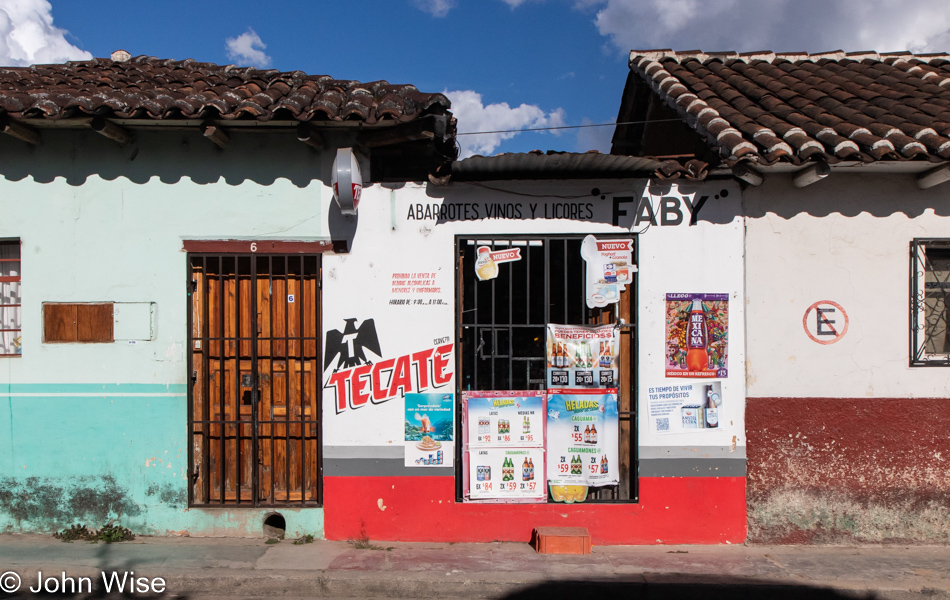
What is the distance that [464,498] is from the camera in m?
5.19

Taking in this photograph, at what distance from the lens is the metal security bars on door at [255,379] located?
17.2 ft

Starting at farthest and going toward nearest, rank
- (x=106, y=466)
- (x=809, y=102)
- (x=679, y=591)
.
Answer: (x=809, y=102), (x=106, y=466), (x=679, y=591)

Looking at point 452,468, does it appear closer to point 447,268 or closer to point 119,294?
point 447,268

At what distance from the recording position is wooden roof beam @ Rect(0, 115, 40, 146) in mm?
4746

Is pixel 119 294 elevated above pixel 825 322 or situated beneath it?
elevated above

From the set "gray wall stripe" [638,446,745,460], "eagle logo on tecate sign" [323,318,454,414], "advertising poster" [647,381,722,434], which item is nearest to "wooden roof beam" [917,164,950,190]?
"advertising poster" [647,381,722,434]

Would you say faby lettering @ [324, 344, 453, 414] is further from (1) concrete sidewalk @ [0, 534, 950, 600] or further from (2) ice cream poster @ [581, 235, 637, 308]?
(2) ice cream poster @ [581, 235, 637, 308]

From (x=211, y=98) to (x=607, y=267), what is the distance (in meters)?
3.79

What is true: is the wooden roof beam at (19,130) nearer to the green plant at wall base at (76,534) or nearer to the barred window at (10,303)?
the barred window at (10,303)

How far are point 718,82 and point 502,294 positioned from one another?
12.1 ft

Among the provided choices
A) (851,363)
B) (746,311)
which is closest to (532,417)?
(746,311)

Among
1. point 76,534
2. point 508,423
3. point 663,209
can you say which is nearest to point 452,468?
point 508,423

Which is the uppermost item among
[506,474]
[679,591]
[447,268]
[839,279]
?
[447,268]

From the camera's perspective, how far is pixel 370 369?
17.0 ft
